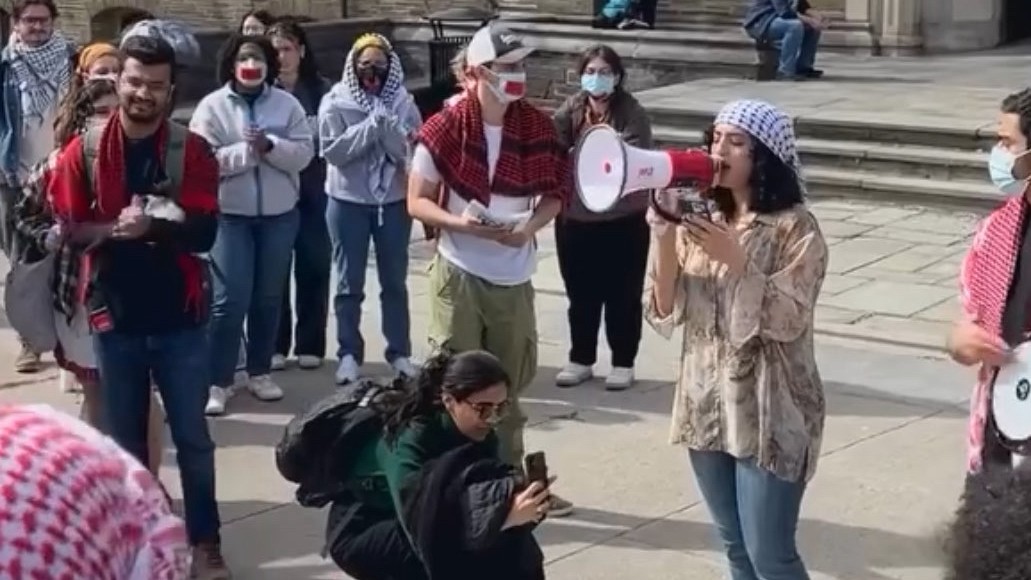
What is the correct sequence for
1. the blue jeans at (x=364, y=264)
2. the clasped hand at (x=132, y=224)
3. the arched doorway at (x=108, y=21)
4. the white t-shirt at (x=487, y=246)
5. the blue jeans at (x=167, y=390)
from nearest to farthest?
the clasped hand at (x=132, y=224)
the blue jeans at (x=167, y=390)
the white t-shirt at (x=487, y=246)
the blue jeans at (x=364, y=264)
the arched doorway at (x=108, y=21)

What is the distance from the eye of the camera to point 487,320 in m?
5.79

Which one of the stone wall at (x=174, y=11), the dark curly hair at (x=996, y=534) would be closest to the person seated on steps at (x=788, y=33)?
the stone wall at (x=174, y=11)

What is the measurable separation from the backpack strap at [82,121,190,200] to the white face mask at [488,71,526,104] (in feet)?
3.34

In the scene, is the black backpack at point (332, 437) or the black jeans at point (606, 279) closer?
the black backpack at point (332, 437)

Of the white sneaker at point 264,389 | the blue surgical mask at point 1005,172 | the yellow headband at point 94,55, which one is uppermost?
the yellow headband at point 94,55

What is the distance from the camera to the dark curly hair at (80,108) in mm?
6156

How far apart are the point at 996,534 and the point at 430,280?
4.10 meters

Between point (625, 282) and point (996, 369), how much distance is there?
3.73m

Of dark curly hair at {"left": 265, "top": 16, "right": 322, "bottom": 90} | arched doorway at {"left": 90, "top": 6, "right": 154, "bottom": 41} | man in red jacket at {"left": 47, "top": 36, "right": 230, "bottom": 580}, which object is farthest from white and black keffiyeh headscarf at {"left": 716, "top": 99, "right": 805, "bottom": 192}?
arched doorway at {"left": 90, "top": 6, "right": 154, "bottom": 41}

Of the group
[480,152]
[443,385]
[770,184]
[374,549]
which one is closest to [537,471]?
[443,385]

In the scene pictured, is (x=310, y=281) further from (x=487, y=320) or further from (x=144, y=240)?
(x=144, y=240)

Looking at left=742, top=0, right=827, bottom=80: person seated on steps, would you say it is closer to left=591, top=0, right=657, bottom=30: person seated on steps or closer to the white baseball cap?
left=591, top=0, right=657, bottom=30: person seated on steps

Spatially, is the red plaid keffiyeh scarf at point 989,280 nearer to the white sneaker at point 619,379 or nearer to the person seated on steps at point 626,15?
the white sneaker at point 619,379

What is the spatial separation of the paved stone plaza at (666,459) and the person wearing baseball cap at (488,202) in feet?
2.43
